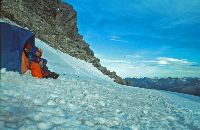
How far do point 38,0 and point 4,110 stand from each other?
46709 millimetres

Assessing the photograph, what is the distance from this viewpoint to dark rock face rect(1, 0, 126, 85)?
128ft

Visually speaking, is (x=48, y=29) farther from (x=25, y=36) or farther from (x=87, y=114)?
(x=87, y=114)

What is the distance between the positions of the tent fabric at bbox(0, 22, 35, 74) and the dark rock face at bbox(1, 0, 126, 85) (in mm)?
15814

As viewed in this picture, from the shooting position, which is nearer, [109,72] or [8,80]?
[8,80]

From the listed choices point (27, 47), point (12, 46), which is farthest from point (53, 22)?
point (12, 46)

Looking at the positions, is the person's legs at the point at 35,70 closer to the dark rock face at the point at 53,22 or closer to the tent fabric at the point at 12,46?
the tent fabric at the point at 12,46

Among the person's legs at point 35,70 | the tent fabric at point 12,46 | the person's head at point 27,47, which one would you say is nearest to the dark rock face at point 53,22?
the person's head at point 27,47

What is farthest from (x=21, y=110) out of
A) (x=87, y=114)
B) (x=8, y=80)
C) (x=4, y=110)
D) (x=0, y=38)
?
(x=0, y=38)

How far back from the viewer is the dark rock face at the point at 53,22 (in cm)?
3893

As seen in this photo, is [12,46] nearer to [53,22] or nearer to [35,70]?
[35,70]

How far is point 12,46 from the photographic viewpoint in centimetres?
1526

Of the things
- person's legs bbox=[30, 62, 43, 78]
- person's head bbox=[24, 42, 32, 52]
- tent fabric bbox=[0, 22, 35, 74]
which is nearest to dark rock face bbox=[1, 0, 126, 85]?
person's head bbox=[24, 42, 32, 52]

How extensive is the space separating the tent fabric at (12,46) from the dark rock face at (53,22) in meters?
15.8

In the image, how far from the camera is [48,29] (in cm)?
4481
